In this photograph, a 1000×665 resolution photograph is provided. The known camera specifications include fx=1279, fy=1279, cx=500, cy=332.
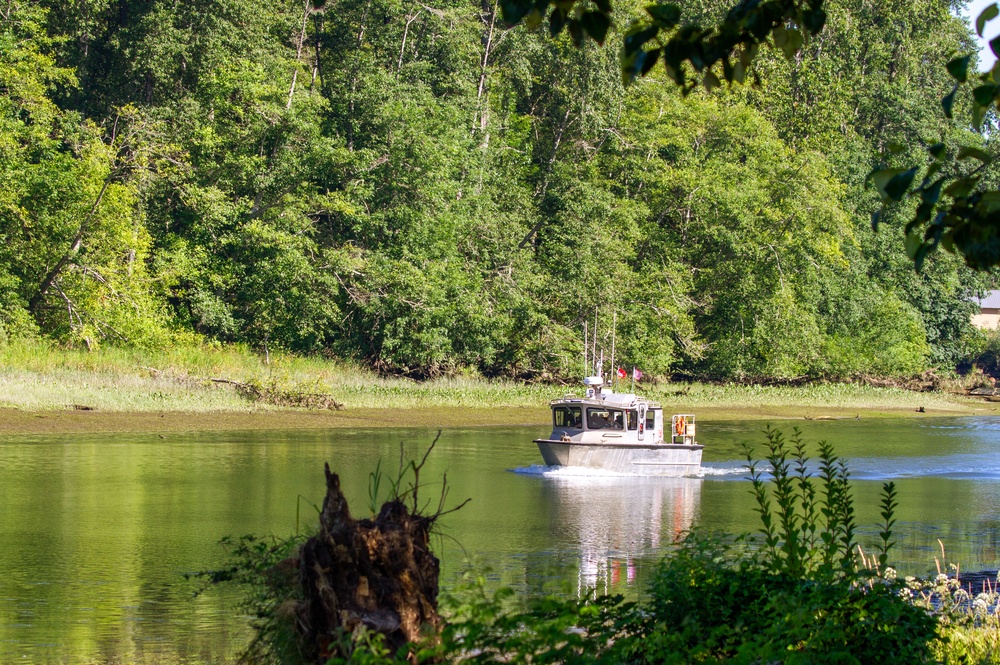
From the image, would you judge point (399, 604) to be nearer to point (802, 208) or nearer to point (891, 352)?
point (802, 208)

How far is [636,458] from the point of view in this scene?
1304 inches

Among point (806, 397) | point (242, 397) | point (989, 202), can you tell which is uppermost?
point (989, 202)

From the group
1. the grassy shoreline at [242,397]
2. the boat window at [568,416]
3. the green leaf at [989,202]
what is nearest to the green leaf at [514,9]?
the green leaf at [989,202]

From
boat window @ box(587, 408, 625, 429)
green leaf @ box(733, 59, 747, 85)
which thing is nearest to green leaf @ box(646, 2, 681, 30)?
green leaf @ box(733, 59, 747, 85)

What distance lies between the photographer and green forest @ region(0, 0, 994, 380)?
167 feet

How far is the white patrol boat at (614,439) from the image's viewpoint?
32.4 metres

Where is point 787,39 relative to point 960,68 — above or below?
above

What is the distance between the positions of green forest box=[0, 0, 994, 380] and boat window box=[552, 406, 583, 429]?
822 inches

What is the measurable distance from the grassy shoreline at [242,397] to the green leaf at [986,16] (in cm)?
3380

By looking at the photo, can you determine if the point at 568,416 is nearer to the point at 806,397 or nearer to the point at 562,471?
the point at 562,471

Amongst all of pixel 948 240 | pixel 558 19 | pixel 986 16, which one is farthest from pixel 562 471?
pixel 986 16

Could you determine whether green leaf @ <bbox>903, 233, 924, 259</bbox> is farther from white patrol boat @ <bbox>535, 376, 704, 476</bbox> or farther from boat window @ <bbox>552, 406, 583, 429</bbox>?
boat window @ <bbox>552, 406, 583, 429</bbox>

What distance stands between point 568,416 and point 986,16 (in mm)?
28089

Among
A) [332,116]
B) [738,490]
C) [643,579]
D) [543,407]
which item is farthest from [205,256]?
[643,579]
